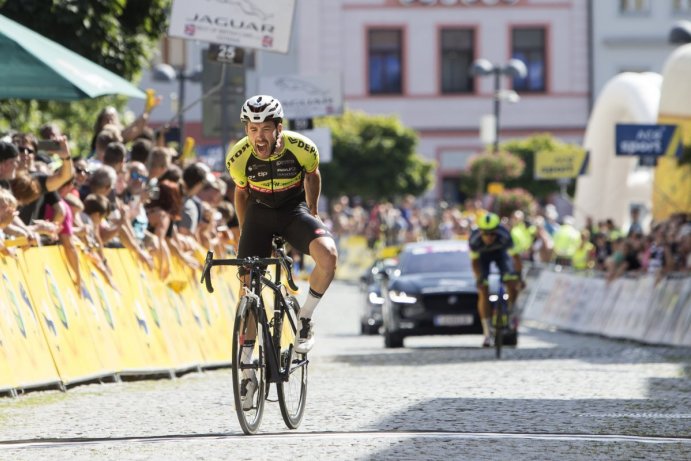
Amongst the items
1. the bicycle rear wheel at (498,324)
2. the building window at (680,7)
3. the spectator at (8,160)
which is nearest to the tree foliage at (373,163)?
the building window at (680,7)

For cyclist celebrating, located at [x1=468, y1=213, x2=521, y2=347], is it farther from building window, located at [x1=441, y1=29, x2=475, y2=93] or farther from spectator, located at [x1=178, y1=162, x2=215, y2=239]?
building window, located at [x1=441, y1=29, x2=475, y2=93]

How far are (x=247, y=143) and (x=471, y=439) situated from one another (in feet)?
7.69

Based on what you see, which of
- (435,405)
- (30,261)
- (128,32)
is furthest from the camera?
(128,32)

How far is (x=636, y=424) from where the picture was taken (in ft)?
38.2

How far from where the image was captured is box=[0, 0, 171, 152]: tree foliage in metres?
22.8

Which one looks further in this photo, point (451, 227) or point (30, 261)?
point (451, 227)

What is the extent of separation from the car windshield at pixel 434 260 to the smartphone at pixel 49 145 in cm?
1065

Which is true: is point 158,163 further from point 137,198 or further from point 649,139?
point 649,139

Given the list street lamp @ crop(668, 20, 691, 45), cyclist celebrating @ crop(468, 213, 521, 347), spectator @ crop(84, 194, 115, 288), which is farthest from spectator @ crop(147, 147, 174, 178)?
street lamp @ crop(668, 20, 691, 45)

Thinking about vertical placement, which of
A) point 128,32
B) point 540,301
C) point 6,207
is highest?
point 128,32

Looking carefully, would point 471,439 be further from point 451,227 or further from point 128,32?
point 451,227

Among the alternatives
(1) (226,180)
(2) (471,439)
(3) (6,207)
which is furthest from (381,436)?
(1) (226,180)

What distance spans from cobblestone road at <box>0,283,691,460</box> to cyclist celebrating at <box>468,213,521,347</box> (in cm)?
340

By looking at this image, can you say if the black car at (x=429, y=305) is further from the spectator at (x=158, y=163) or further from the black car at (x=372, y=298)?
the spectator at (x=158, y=163)
